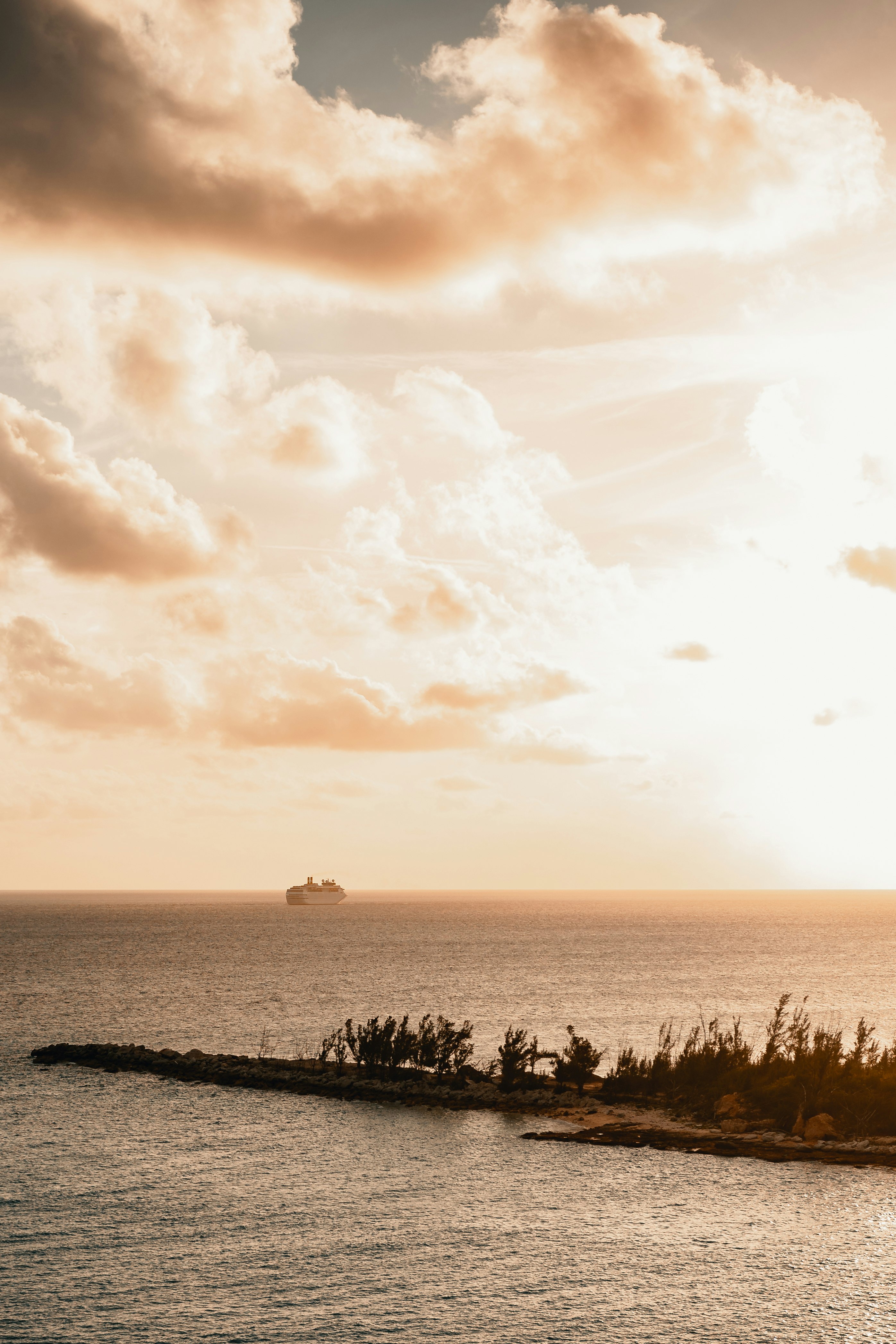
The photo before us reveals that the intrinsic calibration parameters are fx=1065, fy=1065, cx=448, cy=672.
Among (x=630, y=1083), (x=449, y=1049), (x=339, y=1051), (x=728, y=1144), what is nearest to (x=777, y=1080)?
(x=728, y=1144)

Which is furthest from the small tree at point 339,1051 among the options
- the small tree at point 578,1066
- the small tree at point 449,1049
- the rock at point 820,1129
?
the rock at point 820,1129

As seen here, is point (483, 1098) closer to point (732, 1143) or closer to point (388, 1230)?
point (732, 1143)

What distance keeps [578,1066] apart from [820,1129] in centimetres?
1363

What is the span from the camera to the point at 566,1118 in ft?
149

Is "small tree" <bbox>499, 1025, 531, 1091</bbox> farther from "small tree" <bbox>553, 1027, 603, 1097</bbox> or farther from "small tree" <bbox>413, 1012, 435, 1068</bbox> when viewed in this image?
"small tree" <bbox>413, 1012, 435, 1068</bbox>

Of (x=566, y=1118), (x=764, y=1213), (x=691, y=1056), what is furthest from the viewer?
(x=691, y=1056)

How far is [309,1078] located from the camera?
178ft

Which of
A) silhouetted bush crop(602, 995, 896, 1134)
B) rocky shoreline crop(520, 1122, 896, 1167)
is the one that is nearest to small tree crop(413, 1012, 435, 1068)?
silhouetted bush crop(602, 995, 896, 1134)

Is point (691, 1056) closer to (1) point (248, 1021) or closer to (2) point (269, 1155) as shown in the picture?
(2) point (269, 1155)

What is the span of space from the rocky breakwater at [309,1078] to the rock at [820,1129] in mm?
11352

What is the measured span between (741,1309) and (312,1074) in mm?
34132

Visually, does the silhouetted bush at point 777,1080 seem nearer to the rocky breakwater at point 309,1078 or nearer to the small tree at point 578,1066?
the small tree at point 578,1066

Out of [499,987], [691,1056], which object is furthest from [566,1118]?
[499,987]

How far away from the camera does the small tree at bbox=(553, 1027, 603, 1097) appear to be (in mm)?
51031
